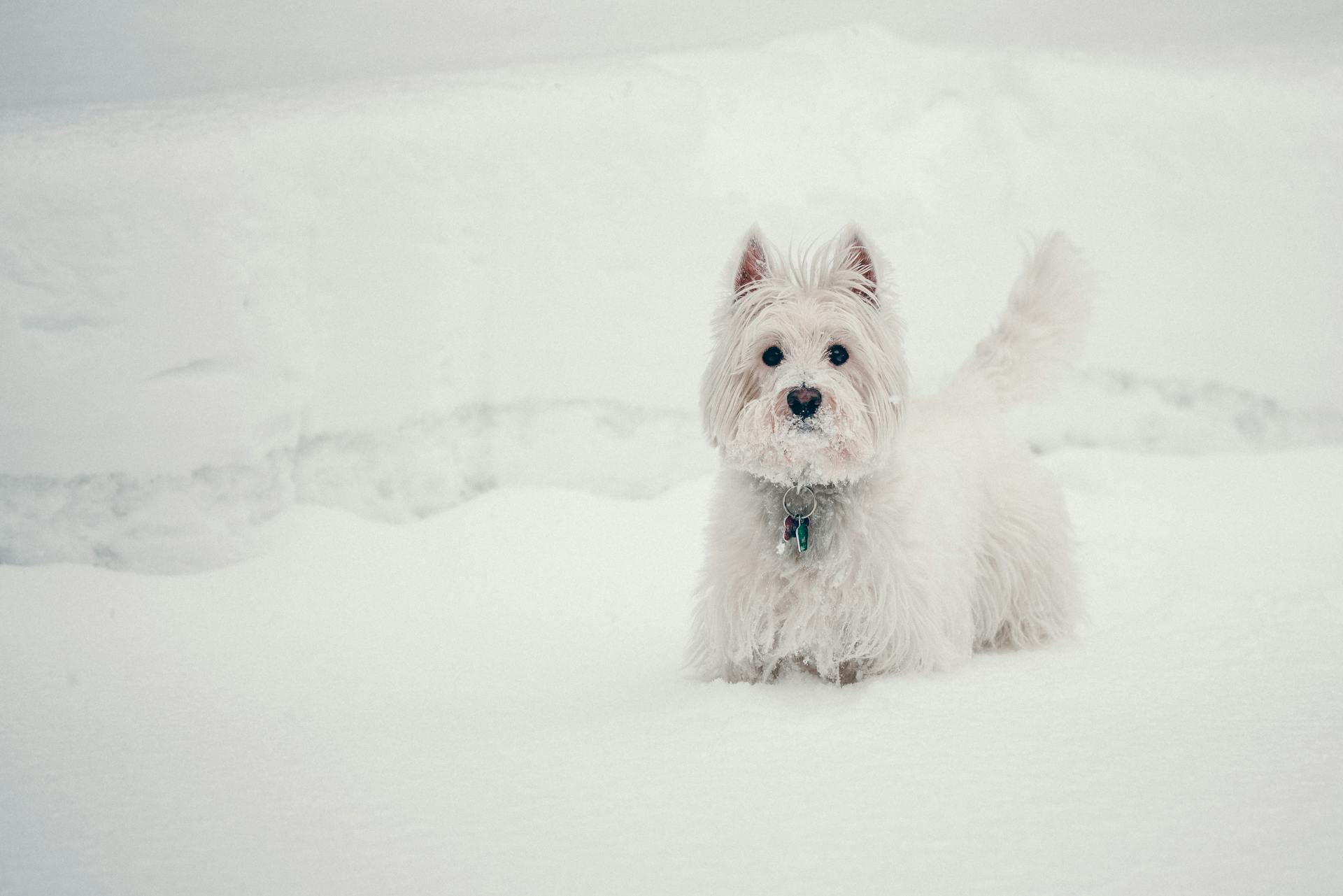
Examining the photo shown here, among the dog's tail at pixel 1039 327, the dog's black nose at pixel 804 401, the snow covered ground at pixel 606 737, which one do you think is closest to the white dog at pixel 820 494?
the dog's black nose at pixel 804 401

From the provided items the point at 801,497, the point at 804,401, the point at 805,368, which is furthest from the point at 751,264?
the point at 801,497

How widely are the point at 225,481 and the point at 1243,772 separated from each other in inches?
159

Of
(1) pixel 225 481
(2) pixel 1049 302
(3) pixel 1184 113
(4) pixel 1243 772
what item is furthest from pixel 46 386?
(3) pixel 1184 113

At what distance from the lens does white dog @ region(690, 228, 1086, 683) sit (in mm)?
2943

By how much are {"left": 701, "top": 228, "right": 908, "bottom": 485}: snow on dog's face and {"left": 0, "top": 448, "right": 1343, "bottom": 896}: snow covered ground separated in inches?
26.6

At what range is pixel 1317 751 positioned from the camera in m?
2.33

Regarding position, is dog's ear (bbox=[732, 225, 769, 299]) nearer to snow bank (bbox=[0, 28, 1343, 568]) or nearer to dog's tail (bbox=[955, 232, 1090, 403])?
dog's tail (bbox=[955, 232, 1090, 403])

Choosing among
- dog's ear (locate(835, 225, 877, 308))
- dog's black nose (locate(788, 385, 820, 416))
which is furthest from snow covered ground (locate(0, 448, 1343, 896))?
dog's ear (locate(835, 225, 877, 308))

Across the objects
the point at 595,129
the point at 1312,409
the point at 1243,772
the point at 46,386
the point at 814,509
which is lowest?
the point at 1243,772

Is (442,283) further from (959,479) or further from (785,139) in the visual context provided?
(959,479)

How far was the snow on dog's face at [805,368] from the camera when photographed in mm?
2881

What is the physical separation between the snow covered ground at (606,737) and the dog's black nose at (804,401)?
2.63ft

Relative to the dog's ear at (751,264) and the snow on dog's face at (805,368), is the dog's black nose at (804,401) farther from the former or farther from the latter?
the dog's ear at (751,264)

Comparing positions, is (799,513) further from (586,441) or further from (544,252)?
(544,252)
